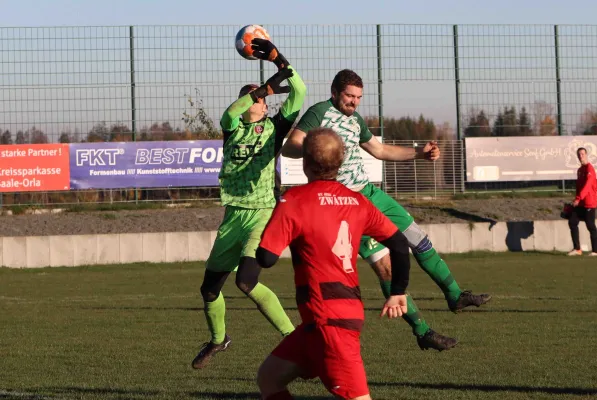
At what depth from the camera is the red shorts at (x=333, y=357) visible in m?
5.00

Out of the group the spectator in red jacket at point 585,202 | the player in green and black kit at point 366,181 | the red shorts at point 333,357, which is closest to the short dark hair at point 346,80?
the player in green and black kit at point 366,181

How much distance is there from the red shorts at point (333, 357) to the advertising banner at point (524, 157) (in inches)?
850

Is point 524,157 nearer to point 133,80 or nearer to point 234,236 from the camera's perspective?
point 133,80

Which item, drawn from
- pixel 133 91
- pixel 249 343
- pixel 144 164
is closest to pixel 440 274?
pixel 249 343

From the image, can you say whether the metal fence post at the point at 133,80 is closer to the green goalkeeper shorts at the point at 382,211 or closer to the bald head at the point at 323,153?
the green goalkeeper shorts at the point at 382,211

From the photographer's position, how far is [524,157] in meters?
26.5

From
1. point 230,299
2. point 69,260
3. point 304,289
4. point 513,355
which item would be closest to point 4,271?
point 69,260

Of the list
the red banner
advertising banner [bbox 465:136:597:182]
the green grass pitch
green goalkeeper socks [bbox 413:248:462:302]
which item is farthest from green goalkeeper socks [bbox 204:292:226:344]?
advertising banner [bbox 465:136:597:182]

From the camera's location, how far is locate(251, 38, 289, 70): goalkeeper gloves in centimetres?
821

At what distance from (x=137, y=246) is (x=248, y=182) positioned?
1435 cm

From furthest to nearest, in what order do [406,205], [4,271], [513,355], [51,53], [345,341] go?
[406,205]
[51,53]
[4,271]
[513,355]
[345,341]

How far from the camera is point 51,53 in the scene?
946 inches

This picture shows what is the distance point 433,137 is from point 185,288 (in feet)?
37.1

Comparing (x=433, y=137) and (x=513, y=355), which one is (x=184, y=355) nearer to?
(x=513, y=355)
